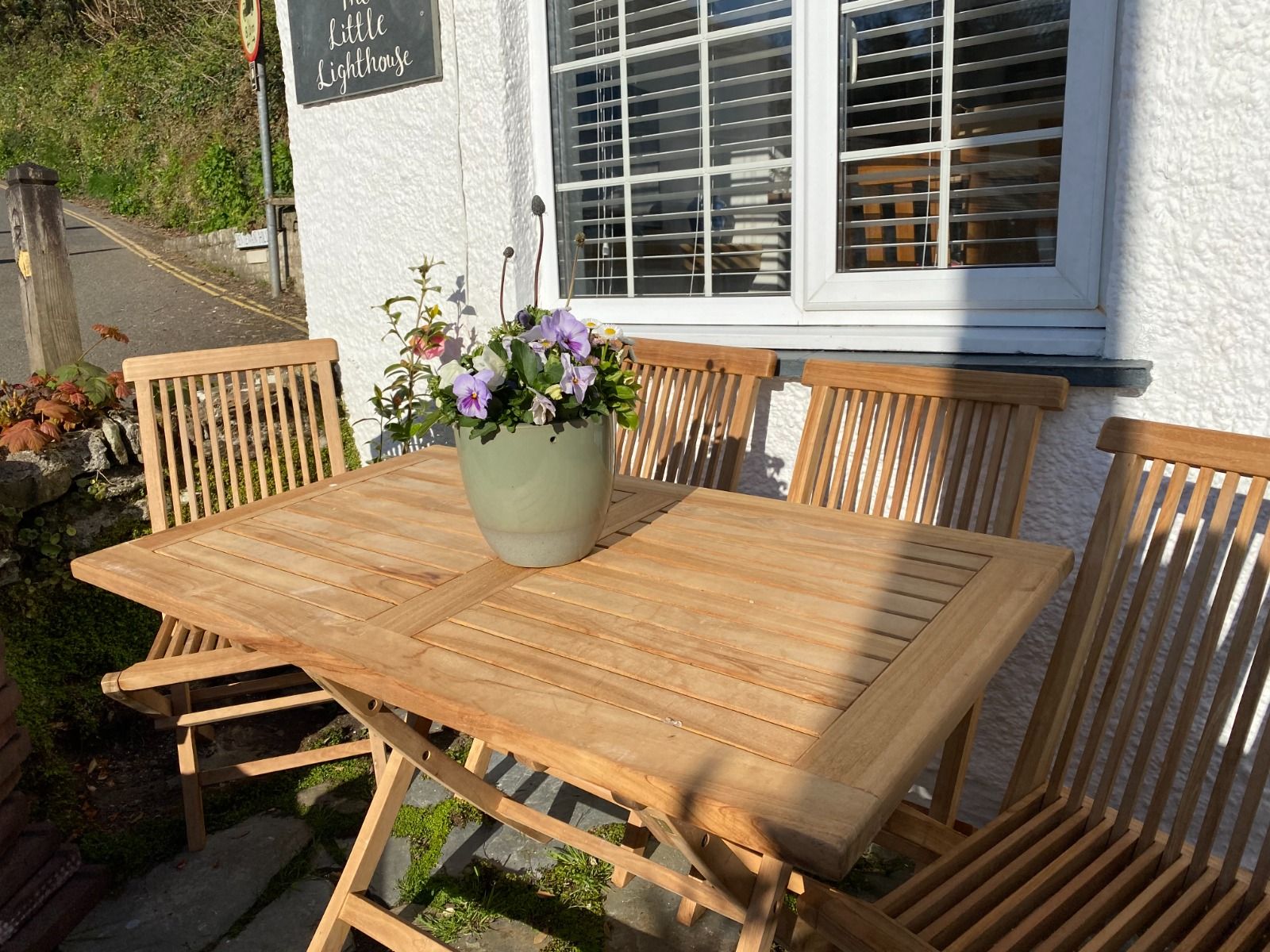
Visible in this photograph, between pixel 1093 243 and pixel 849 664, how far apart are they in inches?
59.1

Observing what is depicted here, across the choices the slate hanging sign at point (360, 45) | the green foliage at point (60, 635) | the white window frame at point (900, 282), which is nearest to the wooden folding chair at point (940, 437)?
the white window frame at point (900, 282)

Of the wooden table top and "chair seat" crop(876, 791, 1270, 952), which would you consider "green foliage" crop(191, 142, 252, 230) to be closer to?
the wooden table top

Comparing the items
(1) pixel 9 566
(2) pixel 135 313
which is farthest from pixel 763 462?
(2) pixel 135 313

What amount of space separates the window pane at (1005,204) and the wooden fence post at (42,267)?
344cm

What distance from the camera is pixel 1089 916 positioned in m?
1.41

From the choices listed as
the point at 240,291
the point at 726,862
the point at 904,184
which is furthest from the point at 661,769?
the point at 240,291

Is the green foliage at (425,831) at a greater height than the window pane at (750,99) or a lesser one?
lesser

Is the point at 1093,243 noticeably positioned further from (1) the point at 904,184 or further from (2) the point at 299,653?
(2) the point at 299,653

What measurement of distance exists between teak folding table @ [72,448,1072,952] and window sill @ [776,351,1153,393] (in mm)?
681

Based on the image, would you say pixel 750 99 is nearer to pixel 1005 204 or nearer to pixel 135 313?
pixel 1005 204

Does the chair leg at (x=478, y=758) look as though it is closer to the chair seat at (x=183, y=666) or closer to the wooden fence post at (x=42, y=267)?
the chair seat at (x=183, y=666)

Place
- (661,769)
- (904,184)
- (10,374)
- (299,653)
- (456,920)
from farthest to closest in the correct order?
(10,374) < (904,184) < (456,920) < (299,653) < (661,769)

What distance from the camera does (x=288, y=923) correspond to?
7.19 feet

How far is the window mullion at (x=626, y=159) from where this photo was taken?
3.13 meters
